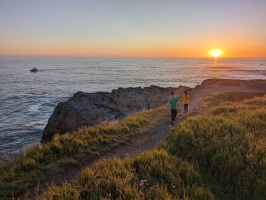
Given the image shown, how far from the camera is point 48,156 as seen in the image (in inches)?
320

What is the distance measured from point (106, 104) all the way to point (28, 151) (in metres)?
22.9

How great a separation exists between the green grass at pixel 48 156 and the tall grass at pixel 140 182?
1348mm

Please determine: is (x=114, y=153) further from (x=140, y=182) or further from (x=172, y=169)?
(x=140, y=182)

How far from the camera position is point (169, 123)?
15484 millimetres

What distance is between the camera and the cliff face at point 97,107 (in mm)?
26188

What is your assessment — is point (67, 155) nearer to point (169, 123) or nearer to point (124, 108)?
point (169, 123)

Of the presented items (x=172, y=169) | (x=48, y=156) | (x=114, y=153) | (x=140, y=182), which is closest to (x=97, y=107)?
(x=114, y=153)

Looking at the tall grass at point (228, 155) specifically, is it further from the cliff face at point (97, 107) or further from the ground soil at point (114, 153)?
the cliff face at point (97, 107)

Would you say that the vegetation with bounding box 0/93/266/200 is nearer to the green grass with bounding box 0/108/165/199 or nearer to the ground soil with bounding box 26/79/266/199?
the green grass with bounding box 0/108/165/199

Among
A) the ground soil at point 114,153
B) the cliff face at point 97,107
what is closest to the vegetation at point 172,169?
the ground soil at point 114,153

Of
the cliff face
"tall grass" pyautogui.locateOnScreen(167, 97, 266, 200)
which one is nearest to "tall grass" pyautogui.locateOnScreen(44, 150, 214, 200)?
"tall grass" pyautogui.locateOnScreen(167, 97, 266, 200)

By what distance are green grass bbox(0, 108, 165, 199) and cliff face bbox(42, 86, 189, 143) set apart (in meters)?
13.2

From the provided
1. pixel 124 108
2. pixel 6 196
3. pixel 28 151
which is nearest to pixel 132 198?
pixel 6 196

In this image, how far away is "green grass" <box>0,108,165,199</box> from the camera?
6.37 meters
